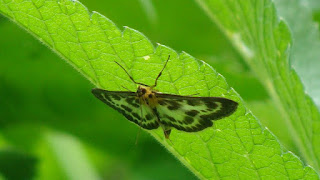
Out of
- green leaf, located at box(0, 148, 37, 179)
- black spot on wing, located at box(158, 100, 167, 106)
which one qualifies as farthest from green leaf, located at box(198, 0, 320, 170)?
green leaf, located at box(0, 148, 37, 179)

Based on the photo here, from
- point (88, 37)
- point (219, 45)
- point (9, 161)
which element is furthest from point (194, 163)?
point (219, 45)

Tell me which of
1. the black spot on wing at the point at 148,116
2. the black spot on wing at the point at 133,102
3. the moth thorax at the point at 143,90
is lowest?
the black spot on wing at the point at 148,116

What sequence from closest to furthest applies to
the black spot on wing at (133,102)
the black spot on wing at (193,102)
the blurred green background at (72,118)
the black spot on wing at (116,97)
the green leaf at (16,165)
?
the black spot on wing at (193,102), the black spot on wing at (116,97), the black spot on wing at (133,102), the green leaf at (16,165), the blurred green background at (72,118)

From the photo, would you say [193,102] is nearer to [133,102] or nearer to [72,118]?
[133,102]

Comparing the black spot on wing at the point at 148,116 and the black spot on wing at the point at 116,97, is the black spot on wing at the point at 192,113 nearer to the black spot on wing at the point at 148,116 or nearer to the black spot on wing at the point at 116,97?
the black spot on wing at the point at 148,116

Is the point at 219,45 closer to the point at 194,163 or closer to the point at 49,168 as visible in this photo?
the point at 49,168

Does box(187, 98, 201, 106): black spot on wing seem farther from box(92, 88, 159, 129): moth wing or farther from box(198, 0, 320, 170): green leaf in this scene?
box(198, 0, 320, 170): green leaf

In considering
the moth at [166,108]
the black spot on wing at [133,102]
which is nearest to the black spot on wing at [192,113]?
the moth at [166,108]
